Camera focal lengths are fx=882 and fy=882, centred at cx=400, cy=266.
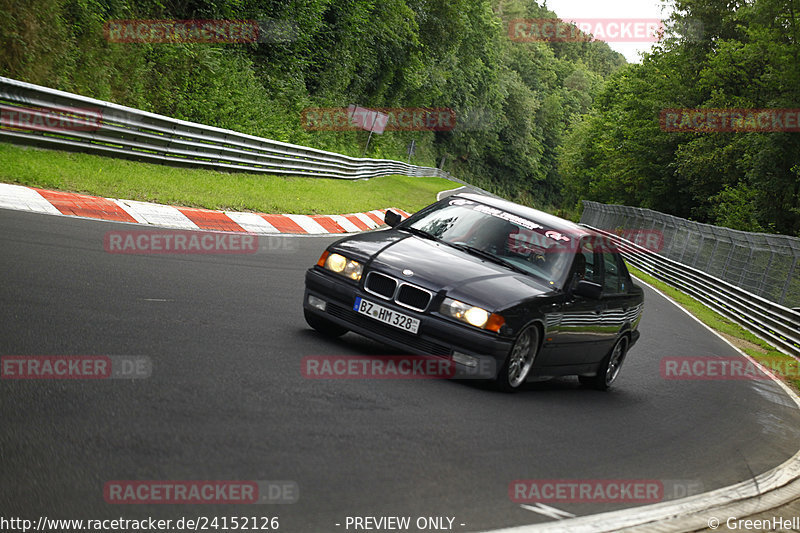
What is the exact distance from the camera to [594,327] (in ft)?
26.7

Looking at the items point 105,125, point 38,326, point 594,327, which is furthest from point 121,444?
point 105,125

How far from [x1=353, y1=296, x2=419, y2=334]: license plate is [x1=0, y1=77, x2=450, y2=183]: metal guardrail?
8622 millimetres

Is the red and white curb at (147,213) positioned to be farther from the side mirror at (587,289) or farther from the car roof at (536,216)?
the side mirror at (587,289)

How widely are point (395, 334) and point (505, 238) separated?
1574mm

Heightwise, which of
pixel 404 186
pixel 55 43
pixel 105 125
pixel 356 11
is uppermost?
pixel 356 11

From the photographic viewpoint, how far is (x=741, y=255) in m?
23.8

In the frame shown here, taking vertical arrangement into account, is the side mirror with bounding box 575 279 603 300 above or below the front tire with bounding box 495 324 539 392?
above

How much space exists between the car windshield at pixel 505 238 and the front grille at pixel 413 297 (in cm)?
98

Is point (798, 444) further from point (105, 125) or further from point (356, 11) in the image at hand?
point (356, 11)

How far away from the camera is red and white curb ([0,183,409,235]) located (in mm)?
11172

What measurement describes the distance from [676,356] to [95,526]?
35.4ft

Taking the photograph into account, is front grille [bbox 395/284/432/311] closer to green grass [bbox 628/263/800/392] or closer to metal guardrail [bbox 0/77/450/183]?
green grass [bbox 628/263/800/392]

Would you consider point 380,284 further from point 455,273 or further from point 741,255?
point 741,255

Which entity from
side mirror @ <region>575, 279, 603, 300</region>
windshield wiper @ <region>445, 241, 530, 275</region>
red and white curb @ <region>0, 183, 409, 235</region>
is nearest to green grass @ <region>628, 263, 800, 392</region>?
side mirror @ <region>575, 279, 603, 300</region>
